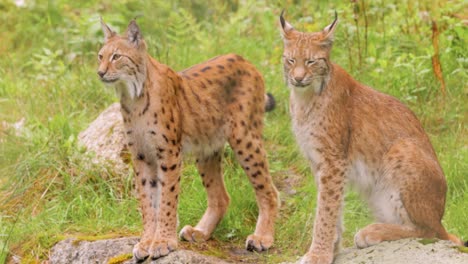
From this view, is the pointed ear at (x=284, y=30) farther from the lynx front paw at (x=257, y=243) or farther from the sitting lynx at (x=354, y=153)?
the lynx front paw at (x=257, y=243)

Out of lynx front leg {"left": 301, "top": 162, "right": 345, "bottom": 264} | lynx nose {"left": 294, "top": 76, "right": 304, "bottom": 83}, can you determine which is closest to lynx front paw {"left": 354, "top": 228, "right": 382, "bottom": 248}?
lynx front leg {"left": 301, "top": 162, "right": 345, "bottom": 264}

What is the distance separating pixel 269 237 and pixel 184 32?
3504 mm

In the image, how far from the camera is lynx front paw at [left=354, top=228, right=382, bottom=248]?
557 cm

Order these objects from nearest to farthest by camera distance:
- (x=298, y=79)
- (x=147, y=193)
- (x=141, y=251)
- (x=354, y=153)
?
(x=298, y=79)
(x=354, y=153)
(x=141, y=251)
(x=147, y=193)

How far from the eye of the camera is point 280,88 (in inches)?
348

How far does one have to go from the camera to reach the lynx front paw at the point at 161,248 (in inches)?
234

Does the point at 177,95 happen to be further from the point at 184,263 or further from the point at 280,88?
the point at 280,88

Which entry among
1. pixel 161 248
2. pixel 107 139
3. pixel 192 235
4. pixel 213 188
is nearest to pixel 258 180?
pixel 213 188

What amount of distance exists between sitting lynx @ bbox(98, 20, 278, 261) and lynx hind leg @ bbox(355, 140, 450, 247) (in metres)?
1.14

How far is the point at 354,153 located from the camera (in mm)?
5777

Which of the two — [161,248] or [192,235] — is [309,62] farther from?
[192,235]

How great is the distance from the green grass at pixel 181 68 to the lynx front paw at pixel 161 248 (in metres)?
0.68

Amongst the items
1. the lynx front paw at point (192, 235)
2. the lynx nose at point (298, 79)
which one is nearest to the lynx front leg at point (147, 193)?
the lynx front paw at point (192, 235)

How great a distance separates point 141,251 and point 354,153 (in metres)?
1.47
